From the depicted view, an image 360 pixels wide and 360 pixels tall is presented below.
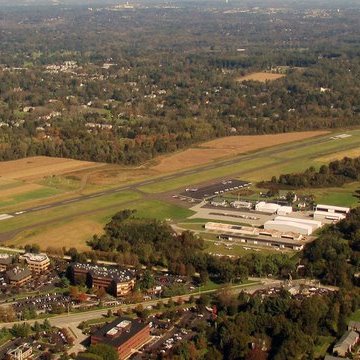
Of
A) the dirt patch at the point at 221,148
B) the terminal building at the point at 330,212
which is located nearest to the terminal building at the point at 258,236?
the terminal building at the point at 330,212

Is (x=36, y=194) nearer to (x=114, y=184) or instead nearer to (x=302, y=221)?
(x=114, y=184)

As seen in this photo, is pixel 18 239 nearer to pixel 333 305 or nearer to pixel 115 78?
pixel 333 305

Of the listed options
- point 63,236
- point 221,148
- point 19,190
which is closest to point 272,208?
point 63,236

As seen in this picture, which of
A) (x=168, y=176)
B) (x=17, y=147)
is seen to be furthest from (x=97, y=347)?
(x=17, y=147)

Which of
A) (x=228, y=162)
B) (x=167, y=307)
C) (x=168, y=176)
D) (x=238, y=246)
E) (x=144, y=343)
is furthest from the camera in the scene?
(x=228, y=162)

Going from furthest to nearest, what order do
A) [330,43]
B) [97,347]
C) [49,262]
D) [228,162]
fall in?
[330,43] → [228,162] → [49,262] → [97,347]

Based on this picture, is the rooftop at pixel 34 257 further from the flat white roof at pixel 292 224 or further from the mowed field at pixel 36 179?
the flat white roof at pixel 292 224

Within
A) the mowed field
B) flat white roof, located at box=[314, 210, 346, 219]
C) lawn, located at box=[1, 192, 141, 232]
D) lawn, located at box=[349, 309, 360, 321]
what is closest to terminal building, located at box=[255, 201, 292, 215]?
flat white roof, located at box=[314, 210, 346, 219]
